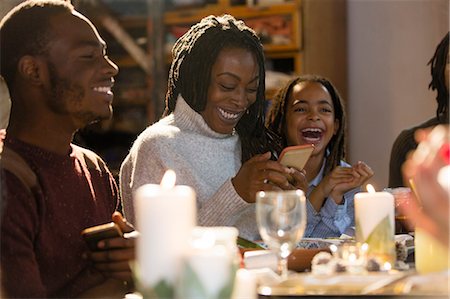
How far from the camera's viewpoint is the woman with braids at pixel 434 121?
12.7 ft

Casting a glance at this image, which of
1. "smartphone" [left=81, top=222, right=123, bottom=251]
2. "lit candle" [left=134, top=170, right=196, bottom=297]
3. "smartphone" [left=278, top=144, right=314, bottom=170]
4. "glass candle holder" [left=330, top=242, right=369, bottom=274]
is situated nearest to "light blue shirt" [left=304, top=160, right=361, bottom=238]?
"smartphone" [left=278, top=144, right=314, bottom=170]

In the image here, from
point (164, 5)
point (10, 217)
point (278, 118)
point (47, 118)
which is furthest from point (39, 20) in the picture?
point (164, 5)

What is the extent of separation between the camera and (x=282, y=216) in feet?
5.85

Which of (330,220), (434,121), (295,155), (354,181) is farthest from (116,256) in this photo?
(434,121)

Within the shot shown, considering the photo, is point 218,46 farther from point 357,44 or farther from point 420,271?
point 357,44

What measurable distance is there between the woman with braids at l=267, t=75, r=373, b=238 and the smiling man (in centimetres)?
103

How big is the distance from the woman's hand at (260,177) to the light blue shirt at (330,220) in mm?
447

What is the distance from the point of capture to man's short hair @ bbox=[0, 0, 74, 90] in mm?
2131

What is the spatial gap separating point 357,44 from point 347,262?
404cm

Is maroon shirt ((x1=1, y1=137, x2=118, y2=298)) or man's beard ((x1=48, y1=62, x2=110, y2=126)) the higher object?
man's beard ((x1=48, y1=62, x2=110, y2=126))

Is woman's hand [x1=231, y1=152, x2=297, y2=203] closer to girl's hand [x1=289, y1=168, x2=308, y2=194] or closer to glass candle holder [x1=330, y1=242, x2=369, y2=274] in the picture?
girl's hand [x1=289, y1=168, x2=308, y2=194]

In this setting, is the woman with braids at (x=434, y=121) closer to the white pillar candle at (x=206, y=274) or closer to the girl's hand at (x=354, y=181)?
the girl's hand at (x=354, y=181)

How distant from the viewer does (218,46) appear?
9.45 ft

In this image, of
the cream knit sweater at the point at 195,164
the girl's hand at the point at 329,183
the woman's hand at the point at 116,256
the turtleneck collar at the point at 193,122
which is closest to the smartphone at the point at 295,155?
the cream knit sweater at the point at 195,164
